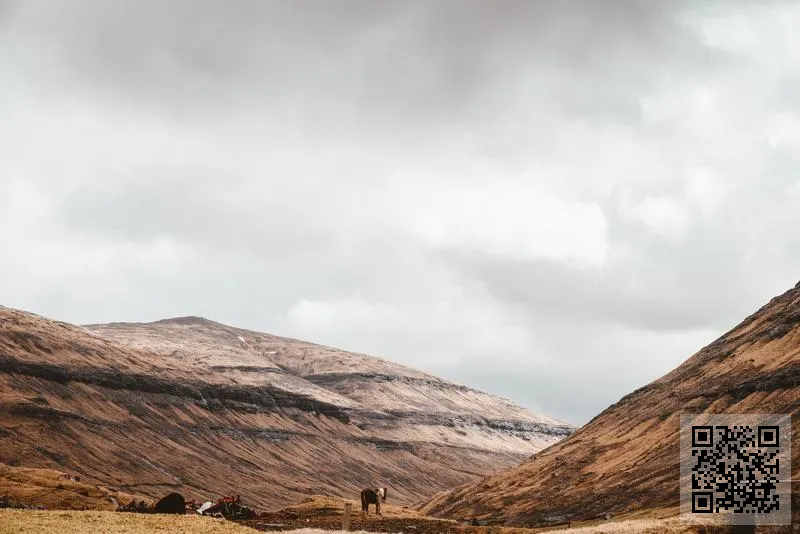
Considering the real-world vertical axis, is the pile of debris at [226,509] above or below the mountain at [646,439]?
below

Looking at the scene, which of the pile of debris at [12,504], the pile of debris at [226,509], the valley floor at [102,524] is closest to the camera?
the valley floor at [102,524]

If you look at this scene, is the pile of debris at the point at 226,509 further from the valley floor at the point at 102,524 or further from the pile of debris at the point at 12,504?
the valley floor at the point at 102,524

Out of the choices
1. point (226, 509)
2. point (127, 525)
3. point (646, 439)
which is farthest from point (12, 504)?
point (646, 439)

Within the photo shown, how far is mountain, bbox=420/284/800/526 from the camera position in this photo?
5359 inches

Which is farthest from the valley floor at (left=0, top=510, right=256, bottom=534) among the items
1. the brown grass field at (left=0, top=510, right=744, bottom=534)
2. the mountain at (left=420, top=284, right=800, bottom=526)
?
the mountain at (left=420, top=284, right=800, bottom=526)

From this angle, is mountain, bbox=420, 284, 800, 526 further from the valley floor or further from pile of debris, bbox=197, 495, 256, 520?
the valley floor

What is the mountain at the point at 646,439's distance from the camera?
13612 cm

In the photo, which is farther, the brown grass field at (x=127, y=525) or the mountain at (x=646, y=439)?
the mountain at (x=646, y=439)

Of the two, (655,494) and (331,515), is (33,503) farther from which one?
(655,494)

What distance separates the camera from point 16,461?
572ft

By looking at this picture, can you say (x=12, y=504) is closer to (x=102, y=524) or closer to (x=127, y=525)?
(x=102, y=524)

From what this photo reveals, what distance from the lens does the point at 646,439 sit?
527 ft

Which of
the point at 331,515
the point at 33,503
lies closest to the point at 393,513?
the point at 331,515

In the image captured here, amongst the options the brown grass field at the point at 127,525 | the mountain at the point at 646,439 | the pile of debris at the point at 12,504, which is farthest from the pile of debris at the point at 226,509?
the mountain at the point at 646,439
